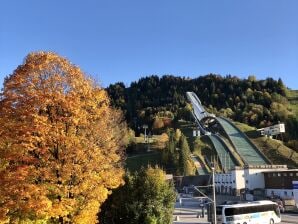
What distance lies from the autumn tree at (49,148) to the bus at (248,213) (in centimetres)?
2798

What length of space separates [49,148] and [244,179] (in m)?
75.1

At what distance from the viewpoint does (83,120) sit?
68.5 ft

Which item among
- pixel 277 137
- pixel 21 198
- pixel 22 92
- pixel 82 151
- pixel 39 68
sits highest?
pixel 277 137

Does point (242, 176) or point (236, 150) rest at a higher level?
point (236, 150)

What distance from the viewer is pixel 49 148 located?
2005 cm

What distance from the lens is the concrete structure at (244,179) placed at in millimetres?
86312

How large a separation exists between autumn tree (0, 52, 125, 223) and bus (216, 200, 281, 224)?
91.8ft

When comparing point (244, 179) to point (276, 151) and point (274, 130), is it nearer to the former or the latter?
point (276, 151)

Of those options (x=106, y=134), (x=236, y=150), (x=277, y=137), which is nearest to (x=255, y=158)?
(x=236, y=150)

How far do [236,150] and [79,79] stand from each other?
11970 centimetres

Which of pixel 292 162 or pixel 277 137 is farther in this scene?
pixel 277 137

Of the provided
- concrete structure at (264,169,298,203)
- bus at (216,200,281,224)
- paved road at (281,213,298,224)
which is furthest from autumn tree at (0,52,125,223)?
concrete structure at (264,169,298,203)

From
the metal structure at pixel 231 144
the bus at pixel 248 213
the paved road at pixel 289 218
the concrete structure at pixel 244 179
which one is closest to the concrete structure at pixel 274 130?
the metal structure at pixel 231 144

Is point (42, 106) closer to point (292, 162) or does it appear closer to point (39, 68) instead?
point (39, 68)
